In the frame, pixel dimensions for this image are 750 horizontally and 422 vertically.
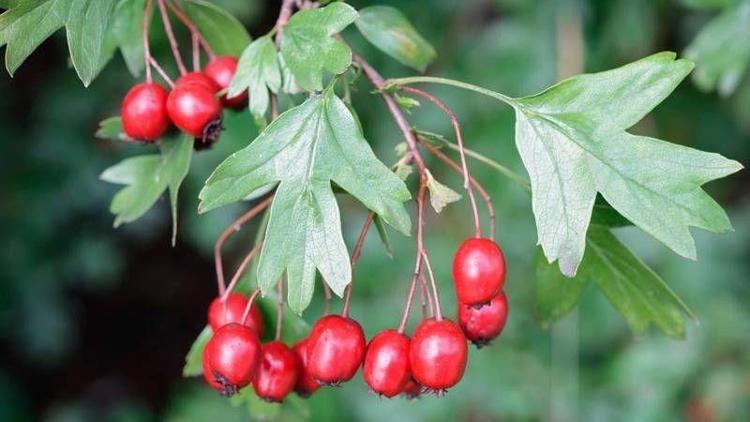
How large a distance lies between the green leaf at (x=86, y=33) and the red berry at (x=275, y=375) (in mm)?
443

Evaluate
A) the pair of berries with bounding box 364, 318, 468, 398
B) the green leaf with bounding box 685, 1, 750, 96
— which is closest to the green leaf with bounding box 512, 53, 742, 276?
the pair of berries with bounding box 364, 318, 468, 398

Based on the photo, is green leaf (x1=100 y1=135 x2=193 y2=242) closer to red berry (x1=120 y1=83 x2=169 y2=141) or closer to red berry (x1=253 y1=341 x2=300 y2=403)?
red berry (x1=120 y1=83 x2=169 y2=141)

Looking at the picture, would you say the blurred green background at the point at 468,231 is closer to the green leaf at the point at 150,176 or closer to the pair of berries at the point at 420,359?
the green leaf at the point at 150,176

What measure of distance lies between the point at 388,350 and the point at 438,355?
7 cm

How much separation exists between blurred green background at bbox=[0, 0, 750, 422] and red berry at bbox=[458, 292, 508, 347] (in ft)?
4.43

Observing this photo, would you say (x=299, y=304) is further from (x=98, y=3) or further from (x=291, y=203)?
(x=98, y=3)

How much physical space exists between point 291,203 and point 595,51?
6.21 ft

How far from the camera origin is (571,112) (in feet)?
4.57

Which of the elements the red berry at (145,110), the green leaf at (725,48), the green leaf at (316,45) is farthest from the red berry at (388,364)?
the green leaf at (725,48)

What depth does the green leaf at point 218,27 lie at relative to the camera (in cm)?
170

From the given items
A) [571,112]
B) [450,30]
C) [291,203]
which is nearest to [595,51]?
[450,30]

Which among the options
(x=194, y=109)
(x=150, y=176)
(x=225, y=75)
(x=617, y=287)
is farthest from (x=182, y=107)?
(x=617, y=287)

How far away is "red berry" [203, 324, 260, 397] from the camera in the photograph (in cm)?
134

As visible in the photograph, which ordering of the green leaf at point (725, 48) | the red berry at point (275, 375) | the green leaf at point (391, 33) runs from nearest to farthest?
the red berry at point (275, 375), the green leaf at point (391, 33), the green leaf at point (725, 48)
